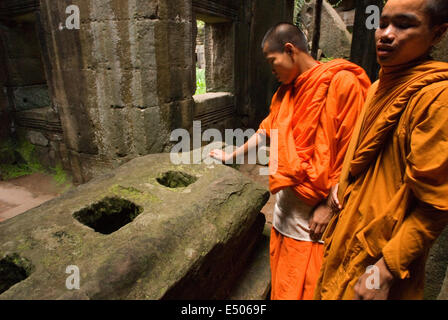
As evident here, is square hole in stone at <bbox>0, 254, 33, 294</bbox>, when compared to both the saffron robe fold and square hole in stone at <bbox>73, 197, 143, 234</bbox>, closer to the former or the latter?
square hole in stone at <bbox>73, 197, 143, 234</bbox>

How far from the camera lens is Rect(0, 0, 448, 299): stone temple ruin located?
138cm

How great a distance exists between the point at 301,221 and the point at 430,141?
0.96 meters

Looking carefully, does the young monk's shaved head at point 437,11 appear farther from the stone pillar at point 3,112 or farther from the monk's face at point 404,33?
the stone pillar at point 3,112

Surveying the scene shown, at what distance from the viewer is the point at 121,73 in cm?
313

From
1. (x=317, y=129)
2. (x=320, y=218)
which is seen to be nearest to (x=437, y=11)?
(x=317, y=129)

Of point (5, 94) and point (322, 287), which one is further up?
point (5, 94)

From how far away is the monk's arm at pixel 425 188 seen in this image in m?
0.84

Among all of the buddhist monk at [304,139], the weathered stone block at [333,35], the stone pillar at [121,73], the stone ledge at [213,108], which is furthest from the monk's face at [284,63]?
the weathered stone block at [333,35]

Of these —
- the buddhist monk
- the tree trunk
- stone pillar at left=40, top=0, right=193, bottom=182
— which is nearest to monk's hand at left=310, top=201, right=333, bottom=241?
the buddhist monk

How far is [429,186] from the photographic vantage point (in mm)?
862

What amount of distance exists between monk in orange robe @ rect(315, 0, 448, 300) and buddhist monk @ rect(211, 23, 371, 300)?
0.73ft

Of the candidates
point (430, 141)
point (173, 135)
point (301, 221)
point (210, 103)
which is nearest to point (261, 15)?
point (210, 103)

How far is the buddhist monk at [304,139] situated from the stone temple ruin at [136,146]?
42 centimetres
